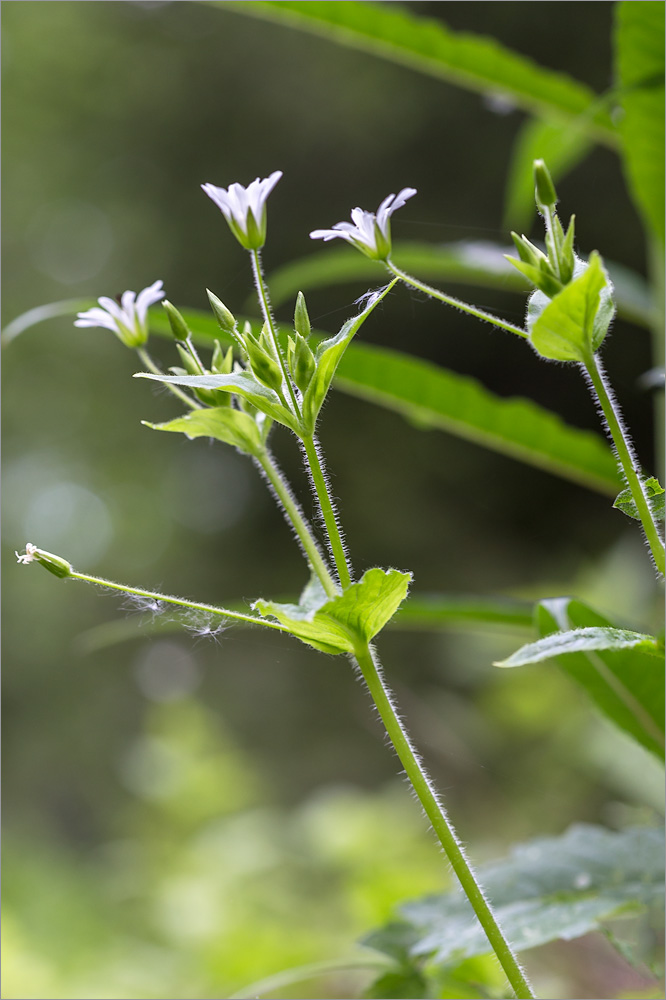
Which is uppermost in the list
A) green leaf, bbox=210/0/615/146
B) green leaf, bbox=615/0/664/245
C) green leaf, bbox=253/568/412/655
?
green leaf, bbox=210/0/615/146

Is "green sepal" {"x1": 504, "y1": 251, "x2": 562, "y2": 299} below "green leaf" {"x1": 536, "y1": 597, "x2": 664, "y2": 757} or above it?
above

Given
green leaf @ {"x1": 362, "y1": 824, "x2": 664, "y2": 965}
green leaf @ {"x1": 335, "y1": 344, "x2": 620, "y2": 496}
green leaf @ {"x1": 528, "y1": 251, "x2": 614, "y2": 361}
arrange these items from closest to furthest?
green leaf @ {"x1": 528, "y1": 251, "x2": 614, "y2": 361}, green leaf @ {"x1": 362, "y1": 824, "x2": 664, "y2": 965}, green leaf @ {"x1": 335, "y1": 344, "x2": 620, "y2": 496}

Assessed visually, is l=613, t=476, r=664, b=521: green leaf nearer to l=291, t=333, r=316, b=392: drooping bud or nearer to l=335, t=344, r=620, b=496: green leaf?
l=291, t=333, r=316, b=392: drooping bud

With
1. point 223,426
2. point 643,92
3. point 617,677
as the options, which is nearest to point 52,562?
point 223,426

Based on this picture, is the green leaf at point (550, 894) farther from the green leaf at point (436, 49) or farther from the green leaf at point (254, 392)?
the green leaf at point (436, 49)

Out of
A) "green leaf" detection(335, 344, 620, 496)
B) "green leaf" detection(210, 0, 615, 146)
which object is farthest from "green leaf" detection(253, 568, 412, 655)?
"green leaf" detection(210, 0, 615, 146)

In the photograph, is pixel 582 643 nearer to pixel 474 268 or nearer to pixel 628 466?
pixel 628 466
